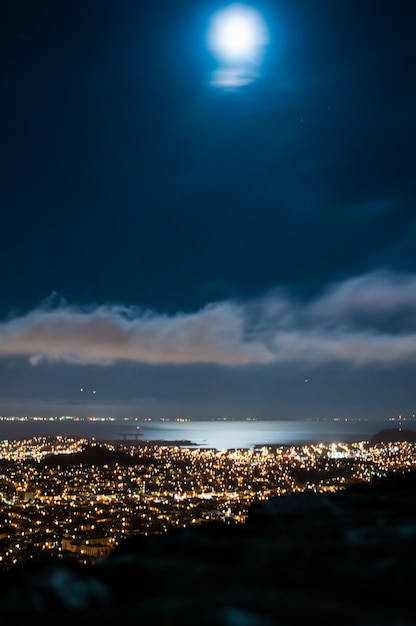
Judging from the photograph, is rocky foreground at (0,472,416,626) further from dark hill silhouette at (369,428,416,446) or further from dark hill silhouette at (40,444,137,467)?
dark hill silhouette at (369,428,416,446)

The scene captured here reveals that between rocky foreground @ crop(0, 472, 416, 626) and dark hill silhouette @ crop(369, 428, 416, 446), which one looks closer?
rocky foreground @ crop(0, 472, 416, 626)

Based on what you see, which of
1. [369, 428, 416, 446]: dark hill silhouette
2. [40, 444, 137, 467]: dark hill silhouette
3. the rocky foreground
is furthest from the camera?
[369, 428, 416, 446]: dark hill silhouette

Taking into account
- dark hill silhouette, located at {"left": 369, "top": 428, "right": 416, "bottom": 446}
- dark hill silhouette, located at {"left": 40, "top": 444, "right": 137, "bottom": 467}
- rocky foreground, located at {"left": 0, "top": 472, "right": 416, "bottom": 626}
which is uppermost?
rocky foreground, located at {"left": 0, "top": 472, "right": 416, "bottom": 626}

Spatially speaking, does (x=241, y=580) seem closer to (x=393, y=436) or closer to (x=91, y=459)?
(x=91, y=459)

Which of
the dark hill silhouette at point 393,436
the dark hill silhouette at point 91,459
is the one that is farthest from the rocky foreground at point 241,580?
the dark hill silhouette at point 393,436

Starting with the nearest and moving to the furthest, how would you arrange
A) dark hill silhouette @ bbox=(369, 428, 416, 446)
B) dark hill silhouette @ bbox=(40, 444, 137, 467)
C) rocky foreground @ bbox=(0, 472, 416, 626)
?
rocky foreground @ bbox=(0, 472, 416, 626), dark hill silhouette @ bbox=(40, 444, 137, 467), dark hill silhouette @ bbox=(369, 428, 416, 446)

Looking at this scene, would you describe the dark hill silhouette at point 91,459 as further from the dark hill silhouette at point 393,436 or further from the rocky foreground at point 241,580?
the dark hill silhouette at point 393,436

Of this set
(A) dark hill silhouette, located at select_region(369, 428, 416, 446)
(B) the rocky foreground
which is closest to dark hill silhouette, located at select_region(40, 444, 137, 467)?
(B) the rocky foreground

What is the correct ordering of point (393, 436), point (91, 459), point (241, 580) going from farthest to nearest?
1. point (393, 436)
2. point (91, 459)
3. point (241, 580)

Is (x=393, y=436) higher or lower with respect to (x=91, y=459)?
lower

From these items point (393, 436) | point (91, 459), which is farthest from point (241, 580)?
point (393, 436)
